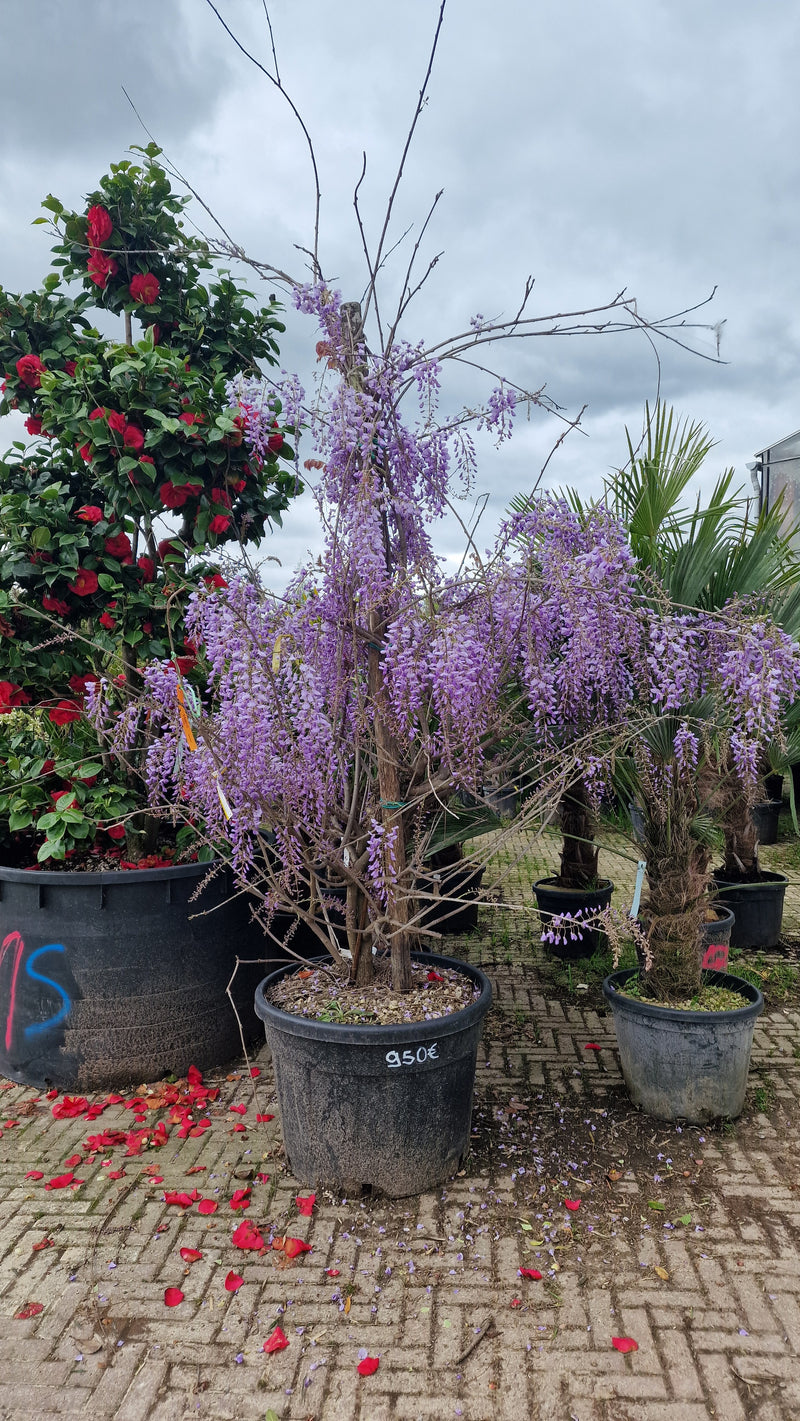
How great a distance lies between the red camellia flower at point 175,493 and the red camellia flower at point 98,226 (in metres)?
1.21

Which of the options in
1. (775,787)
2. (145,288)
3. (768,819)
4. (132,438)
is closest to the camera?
(132,438)

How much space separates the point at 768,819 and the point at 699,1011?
675 cm

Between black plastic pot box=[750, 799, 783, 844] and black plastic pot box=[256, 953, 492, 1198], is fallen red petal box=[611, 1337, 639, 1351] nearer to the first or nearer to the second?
black plastic pot box=[256, 953, 492, 1198]

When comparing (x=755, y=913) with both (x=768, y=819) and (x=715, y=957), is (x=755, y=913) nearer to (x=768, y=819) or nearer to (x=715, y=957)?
(x=715, y=957)

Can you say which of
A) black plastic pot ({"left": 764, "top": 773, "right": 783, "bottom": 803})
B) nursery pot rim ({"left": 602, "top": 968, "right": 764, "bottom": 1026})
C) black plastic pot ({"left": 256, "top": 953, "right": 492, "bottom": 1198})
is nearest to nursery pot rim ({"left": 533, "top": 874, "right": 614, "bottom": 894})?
nursery pot rim ({"left": 602, "top": 968, "right": 764, "bottom": 1026})

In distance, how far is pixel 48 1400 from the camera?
212 centimetres

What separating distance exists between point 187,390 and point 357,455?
1.33m

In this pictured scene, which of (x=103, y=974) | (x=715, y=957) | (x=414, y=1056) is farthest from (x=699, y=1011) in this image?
(x=103, y=974)

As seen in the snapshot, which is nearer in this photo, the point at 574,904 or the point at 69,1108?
the point at 69,1108

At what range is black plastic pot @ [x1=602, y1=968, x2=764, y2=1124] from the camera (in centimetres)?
331

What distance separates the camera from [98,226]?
4.06 metres

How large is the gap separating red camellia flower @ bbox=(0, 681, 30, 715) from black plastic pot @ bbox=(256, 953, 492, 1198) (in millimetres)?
1955

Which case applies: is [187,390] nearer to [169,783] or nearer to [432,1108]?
[169,783]

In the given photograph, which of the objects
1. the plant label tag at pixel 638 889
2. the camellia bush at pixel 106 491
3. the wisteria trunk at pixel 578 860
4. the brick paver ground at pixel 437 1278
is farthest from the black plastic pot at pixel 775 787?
the camellia bush at pixel 106 491
